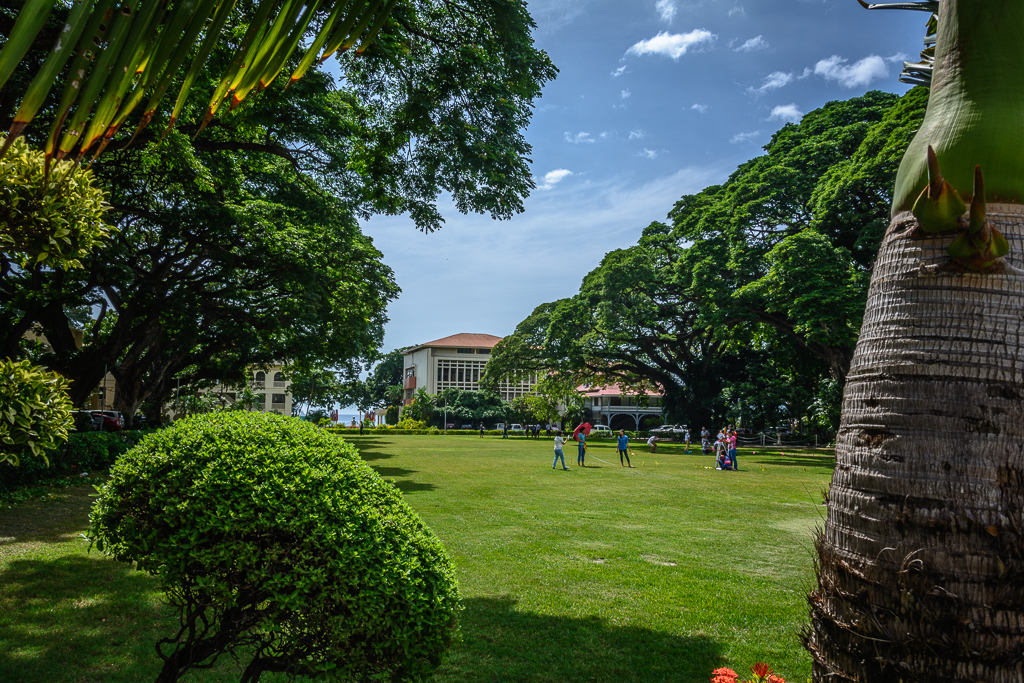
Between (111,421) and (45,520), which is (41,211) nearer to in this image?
(45,520)

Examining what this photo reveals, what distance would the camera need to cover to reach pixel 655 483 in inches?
651

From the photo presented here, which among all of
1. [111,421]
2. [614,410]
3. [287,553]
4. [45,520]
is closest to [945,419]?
[287,553]

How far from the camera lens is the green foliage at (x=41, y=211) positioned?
3455 millimetres

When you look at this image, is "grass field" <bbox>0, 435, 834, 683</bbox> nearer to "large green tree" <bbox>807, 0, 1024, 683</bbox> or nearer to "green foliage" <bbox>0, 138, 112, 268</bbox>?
"large green tree" <bbox>807, 0, 1024, 683</bbox>

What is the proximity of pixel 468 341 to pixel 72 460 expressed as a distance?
3088 inches

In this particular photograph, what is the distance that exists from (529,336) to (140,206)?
28585 mm

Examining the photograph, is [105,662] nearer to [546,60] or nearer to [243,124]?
[546,60]

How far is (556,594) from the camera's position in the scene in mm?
6145

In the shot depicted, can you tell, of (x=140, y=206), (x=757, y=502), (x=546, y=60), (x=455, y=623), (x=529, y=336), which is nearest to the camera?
(x=455, y=623)

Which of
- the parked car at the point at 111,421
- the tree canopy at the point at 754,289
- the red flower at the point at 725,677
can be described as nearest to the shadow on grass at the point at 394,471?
the parked car at the point at 111,421

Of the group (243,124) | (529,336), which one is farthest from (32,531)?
(529,336)

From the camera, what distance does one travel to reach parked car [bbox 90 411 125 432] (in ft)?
83.1

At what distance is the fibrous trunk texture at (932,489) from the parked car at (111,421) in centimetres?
2834

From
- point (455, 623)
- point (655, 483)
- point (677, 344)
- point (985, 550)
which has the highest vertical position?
point (677, 344)
